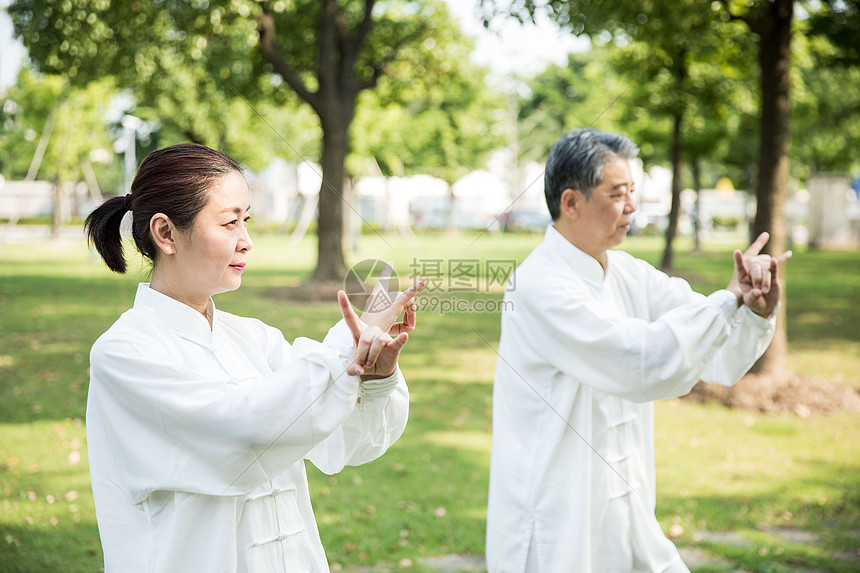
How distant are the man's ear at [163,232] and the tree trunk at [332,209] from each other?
12.0 m

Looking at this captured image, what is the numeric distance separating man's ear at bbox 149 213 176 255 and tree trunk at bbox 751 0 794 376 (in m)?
6.94

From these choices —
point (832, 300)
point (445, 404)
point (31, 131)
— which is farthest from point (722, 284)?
point (31, 131)

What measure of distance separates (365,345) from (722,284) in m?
16.4

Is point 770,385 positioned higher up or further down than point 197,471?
further down

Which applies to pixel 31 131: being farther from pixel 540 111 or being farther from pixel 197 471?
pixel 197 471

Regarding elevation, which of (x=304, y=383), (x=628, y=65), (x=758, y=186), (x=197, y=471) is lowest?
(x=197, y=471)

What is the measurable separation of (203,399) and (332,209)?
41.7ft

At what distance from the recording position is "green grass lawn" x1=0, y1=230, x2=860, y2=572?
14.9 ft

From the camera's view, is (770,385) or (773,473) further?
(770,385)

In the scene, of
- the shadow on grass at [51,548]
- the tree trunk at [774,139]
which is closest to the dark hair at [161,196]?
the shadow on grass at [51,548]

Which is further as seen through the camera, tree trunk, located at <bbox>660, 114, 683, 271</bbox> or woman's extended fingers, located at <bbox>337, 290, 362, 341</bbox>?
tree trunk, located at <bbox>660, 114, 683, 271</bbox>

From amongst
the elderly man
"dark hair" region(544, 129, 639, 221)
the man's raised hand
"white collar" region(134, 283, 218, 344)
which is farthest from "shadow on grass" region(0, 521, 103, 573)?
the man's raised hand

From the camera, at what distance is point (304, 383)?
70.3 inches

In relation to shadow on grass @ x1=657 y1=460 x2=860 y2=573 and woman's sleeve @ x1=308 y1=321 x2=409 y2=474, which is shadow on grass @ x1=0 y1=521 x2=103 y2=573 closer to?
woman's sleeve @ x1=308 y1=321 x2=409 y2=474
